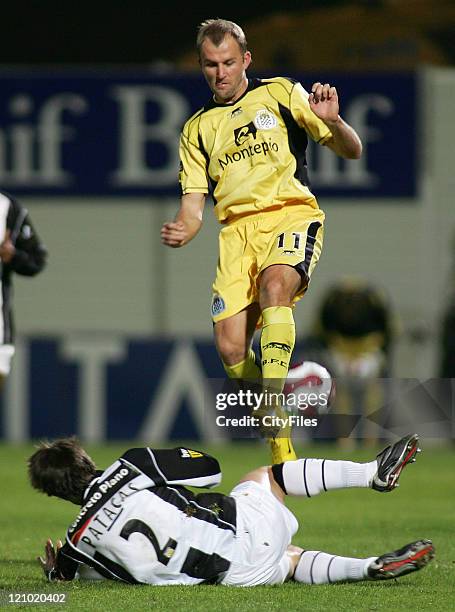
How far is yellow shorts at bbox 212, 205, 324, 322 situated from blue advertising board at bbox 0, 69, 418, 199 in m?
8.58

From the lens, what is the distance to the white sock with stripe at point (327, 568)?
5871 millimetres

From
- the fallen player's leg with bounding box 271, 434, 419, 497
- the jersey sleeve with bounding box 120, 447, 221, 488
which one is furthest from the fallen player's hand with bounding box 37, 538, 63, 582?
the fallen player's leg with bounding box 271, 434, 419, 497

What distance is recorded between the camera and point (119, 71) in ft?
51.7

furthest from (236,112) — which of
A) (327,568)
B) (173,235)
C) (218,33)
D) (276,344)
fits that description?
(327,568)

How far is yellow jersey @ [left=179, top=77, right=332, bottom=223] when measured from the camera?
694cm

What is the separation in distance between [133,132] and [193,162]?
28.9 feet

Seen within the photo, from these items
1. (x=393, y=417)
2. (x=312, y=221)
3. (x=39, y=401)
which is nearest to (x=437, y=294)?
(x=39, y=401)

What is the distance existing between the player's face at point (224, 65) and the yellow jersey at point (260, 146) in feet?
0.40

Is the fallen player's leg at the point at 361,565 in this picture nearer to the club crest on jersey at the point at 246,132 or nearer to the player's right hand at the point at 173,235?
the player's right hand at the point at 173,235

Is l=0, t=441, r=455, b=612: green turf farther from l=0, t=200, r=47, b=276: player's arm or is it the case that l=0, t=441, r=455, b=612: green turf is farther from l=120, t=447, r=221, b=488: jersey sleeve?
l=0, t=200, r=47, b=276: player's arm

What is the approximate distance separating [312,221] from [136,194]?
9418 mm

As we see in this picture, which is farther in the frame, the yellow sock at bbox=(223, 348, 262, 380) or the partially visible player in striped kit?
the partially visible player in striped kit

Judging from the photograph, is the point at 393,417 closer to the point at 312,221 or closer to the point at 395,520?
the point at 395,520

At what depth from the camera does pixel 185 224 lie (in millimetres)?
6961
